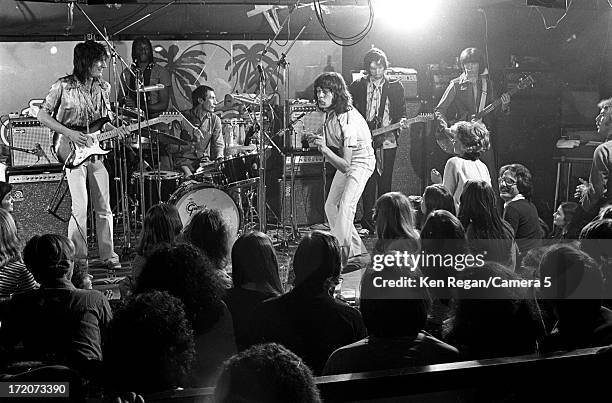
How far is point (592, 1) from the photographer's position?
32.8 ft

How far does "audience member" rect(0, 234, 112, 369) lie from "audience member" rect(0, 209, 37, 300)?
711 millimetres

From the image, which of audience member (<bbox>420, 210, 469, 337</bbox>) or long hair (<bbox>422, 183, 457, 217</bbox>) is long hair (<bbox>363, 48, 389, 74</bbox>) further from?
audience member (<bbox>420, 210, 469, 337</bbox>)

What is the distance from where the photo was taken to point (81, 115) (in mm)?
6707

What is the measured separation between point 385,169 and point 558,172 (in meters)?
2.12

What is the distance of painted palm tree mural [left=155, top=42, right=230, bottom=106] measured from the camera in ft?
32.0

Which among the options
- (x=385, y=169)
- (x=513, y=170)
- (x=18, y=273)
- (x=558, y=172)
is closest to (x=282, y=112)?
(x=385, y=169)

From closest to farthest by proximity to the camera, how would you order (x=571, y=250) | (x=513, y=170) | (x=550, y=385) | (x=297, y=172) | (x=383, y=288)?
1. (x=550, y=385)
2. (x=383, y=288)
3. (x=571, y=250)
4. (x=513, y=170)
5. (x=297, y=172)

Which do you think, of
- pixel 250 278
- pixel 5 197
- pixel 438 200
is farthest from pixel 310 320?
pixel 5 197

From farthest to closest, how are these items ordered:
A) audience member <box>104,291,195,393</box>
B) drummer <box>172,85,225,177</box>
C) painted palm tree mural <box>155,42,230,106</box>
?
painted palm tree mural <box>155,42,230,106</box> < drummer <box>172,85,225,177</box> < audience member <box>104,291,195,393</box>

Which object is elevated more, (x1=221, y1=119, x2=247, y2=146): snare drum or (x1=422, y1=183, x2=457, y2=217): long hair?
(x1=221, y1=119, x2=247, y2=146): snare drum

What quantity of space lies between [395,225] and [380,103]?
413 cm

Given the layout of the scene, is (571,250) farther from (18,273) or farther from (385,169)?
(385,169)

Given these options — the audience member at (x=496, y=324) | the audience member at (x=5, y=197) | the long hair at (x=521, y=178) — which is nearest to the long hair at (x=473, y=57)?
the long hair at (x=521, y=178)

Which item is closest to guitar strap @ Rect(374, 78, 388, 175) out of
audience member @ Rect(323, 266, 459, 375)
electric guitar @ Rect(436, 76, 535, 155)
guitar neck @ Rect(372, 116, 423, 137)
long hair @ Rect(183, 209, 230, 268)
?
guitar neck @ Rect(372, 116, 423, 137)
